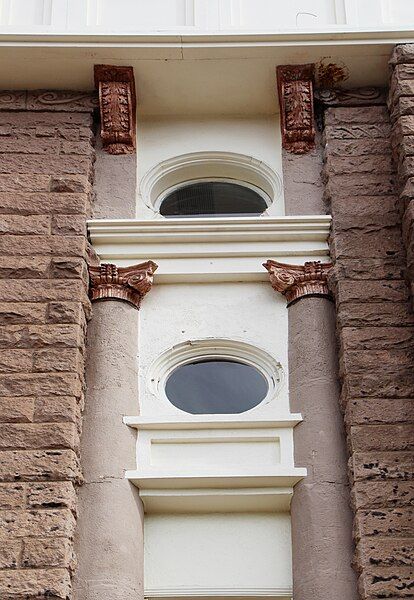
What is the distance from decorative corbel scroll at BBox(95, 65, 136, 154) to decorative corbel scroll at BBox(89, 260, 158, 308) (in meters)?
1.34

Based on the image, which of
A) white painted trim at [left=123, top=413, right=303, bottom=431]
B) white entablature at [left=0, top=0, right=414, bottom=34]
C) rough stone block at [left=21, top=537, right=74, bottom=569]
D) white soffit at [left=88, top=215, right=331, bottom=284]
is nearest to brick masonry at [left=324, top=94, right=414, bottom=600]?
white soffit at [left=88, top=215, right=331, bottom=284]

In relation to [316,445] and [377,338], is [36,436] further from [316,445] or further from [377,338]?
[377,338]

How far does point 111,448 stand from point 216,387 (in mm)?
1155

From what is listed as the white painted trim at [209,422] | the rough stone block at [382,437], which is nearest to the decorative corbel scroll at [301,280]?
the white painted trim at [209,422]

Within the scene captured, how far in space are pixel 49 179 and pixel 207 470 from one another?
2949 millimetres

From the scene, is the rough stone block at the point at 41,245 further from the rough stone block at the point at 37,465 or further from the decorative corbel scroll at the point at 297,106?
the decorative corbel scroll at the point at 297,106

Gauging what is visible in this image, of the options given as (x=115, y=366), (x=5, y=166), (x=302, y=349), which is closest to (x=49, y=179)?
(x=5, y=166)

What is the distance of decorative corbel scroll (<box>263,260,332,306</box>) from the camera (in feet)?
31.4

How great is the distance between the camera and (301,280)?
9617 mm

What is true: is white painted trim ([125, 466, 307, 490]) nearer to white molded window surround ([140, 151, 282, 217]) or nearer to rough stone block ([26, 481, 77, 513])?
rough stone block ([26, 481, 77, 513])

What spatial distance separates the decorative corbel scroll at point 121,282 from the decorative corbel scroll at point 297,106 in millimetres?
1850

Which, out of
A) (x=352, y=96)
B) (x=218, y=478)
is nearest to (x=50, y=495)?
(x=218, y=478)

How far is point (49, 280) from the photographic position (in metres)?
9.28

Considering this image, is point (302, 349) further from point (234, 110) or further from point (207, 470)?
point (234, 110)
